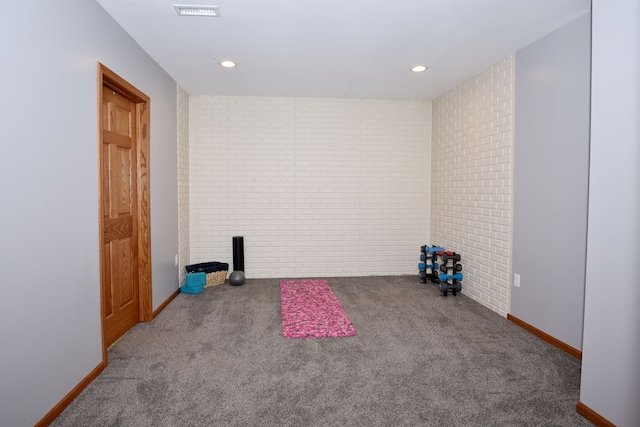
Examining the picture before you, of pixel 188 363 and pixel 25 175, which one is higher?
pixel 25 175

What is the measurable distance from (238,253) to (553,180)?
3788mm

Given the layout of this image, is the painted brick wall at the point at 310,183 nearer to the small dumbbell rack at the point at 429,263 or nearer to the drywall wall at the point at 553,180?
the small dumbbell rack at the point at 429,263

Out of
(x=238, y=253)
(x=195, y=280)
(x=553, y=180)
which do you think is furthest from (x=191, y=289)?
(x=553, y=180)

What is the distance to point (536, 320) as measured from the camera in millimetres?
3281

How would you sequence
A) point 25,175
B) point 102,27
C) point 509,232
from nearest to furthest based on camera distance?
point 25,175 → point 102,27 → point 509,232

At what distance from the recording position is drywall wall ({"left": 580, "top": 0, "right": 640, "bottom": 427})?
71.1 inches

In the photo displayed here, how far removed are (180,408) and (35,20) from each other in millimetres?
2223

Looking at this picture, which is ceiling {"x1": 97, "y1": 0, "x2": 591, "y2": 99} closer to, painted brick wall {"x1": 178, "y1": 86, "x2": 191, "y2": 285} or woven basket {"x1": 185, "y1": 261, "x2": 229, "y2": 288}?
painted brick wall {"x1": 178, "y1": 86, "x2": 191, "y2": 285}

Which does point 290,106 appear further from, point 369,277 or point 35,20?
point 35,20

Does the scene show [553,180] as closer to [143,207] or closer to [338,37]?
[338,37]


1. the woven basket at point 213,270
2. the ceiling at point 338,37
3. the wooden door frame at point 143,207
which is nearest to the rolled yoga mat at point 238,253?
the woven basket at point 213,270

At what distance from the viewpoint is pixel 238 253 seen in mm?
5172

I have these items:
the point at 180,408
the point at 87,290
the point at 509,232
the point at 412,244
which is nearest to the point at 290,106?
the point at 412,244

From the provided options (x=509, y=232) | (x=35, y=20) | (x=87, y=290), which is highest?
(x=35, y=20)
